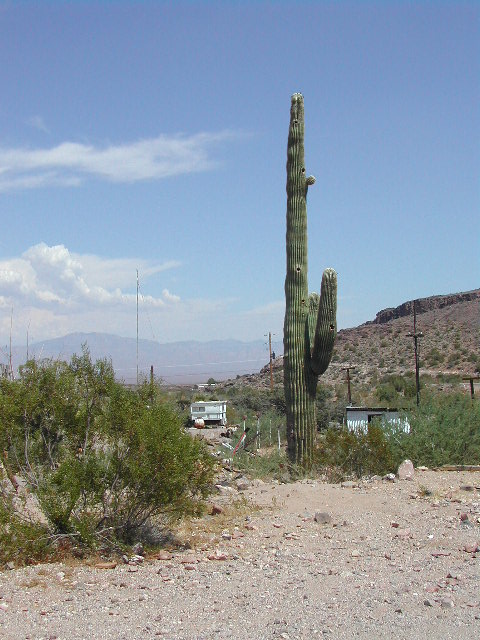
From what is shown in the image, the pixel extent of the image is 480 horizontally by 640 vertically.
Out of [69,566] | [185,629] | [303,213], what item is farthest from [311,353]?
[185,629]

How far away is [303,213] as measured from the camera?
639 inches

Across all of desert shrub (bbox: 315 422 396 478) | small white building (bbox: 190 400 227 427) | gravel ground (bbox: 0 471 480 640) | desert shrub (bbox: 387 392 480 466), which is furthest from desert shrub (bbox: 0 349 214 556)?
small white building (bbox: 190 400 227 427)

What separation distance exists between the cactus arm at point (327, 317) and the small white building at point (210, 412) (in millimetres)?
17098

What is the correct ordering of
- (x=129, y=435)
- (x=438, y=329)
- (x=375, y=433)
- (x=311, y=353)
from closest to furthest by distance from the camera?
(x=129, y=435)
(x=375, y=433)
(x=311, y=353)
(x=438, y=329)

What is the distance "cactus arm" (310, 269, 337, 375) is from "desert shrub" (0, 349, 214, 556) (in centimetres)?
546

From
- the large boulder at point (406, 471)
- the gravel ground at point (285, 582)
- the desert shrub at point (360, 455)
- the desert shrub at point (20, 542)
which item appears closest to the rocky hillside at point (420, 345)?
the desert shrub at point (360, 455)

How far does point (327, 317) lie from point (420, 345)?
51151 millimetres

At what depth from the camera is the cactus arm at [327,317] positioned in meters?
14.6

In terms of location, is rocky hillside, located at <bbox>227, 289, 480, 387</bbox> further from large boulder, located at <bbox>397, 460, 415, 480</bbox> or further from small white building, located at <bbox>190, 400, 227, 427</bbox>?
large boulder, located at <bbox>397, 460, 415, 480</bbox>

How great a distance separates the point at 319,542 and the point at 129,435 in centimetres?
278

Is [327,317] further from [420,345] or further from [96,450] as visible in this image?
[420,345]

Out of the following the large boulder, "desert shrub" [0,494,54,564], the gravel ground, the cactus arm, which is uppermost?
the cactus arm

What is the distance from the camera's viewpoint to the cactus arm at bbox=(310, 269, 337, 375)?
47.9ft

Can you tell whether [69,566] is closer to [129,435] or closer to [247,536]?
[129,435]
